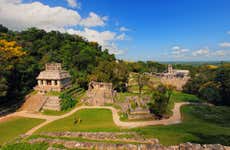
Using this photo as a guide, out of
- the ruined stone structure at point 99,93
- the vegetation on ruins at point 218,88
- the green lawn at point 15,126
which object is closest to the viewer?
the green lawn at point 15,126

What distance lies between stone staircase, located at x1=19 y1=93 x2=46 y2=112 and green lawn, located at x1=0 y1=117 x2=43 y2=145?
3.14 m

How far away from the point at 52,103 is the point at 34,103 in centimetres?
345

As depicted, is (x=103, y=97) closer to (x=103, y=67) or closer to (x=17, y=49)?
(x=103, y=67)

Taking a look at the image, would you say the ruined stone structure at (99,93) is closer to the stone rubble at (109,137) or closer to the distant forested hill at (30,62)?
the distant forested hill at (30,62)

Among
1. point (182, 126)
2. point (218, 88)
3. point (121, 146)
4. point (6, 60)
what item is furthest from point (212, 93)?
point (6, 60)

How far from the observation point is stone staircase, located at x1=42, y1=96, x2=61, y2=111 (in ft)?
80.5

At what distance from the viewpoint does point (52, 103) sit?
2527 centimetres

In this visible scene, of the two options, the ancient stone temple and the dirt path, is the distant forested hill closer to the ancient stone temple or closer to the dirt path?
the ancient stone temple

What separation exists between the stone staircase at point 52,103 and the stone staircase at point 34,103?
2.11 feet

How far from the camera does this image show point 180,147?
33.3 feet

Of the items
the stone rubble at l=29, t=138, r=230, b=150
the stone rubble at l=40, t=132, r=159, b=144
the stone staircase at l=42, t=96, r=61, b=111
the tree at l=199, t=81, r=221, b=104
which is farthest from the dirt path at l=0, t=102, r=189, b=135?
the tree at l=199, t=81, r=221, b=104

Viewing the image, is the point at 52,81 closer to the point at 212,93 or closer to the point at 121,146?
the point at 121,146

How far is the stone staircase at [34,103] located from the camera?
24612 mm

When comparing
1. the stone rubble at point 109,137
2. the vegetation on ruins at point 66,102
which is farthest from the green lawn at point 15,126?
the stone rubble at point 109,137
